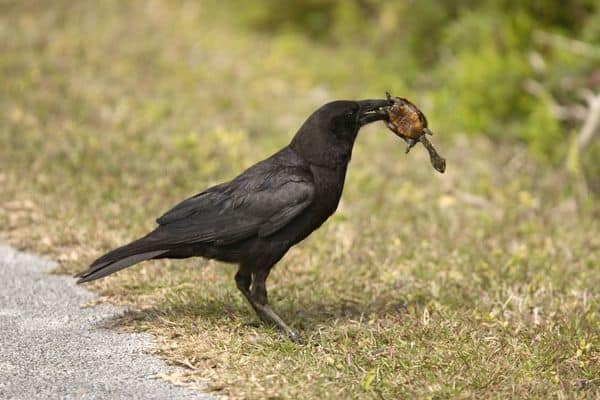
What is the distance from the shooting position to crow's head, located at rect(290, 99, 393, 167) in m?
4.75

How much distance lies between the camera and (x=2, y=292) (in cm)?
528

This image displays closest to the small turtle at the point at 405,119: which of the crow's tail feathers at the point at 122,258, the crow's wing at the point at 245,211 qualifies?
the crow's wing at the point at 245,211

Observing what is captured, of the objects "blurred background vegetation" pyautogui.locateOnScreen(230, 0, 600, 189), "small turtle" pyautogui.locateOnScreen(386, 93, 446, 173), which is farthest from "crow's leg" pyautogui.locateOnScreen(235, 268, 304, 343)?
"blurred background vegetation" pyautogui.locateOnScreen(230, 0, 600, 189)

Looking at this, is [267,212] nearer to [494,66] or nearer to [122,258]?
[122,258]

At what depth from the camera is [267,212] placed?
4676 millimetres

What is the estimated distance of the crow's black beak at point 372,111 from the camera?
485cm

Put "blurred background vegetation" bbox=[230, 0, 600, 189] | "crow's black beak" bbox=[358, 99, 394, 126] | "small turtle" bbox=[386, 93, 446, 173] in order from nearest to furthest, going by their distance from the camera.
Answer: "crow's black beak" bbox=[358, 99, 394, 126] < "small turtle" bbox=[386, 93, 446, 173] < "blurred background vegetation" bbox=[230, 0, 600, 189]

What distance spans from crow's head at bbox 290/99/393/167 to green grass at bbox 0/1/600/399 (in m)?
0.95

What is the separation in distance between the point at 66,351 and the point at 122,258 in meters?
0.54

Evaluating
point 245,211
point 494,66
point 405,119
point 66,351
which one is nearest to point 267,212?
point 245,211

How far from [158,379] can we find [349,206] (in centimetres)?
370

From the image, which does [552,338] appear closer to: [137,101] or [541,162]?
[541,162]

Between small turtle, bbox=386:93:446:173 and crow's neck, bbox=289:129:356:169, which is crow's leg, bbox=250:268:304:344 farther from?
small turtle, bbox=386:93:446:173

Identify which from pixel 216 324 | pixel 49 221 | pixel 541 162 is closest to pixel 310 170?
pixel 216 324
